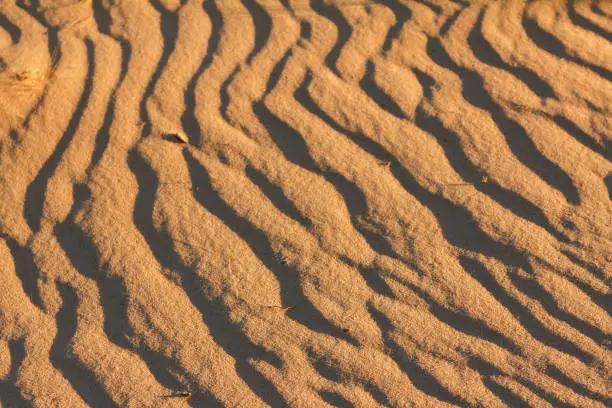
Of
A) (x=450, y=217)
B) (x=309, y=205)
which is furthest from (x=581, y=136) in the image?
(x=309, y=205)

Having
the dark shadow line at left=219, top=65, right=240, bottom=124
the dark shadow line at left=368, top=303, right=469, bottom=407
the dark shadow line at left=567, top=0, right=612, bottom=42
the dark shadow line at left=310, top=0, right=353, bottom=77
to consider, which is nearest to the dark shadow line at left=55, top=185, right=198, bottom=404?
the dark shadow line at left=219, top=65, right=240, bottom=124

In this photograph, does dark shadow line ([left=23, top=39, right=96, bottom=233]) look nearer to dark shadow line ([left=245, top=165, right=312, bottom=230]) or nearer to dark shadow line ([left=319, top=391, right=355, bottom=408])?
dark shadow line ([left=245, top=165, right=312, bottom=230])

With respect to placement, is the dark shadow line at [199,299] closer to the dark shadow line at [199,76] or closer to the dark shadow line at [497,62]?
the dark shadow line at [199,76]

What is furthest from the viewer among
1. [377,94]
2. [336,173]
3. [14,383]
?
[377,94]

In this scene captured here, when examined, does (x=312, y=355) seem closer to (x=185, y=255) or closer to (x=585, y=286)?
(x=185, y=255)

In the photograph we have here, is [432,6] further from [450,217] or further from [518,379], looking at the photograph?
[518,379]


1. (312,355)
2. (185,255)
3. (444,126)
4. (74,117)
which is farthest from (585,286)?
(74,117)
